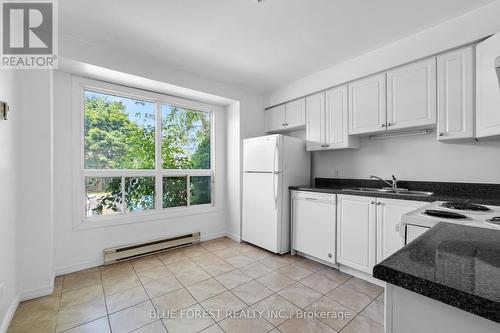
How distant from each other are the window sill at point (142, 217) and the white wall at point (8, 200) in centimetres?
79

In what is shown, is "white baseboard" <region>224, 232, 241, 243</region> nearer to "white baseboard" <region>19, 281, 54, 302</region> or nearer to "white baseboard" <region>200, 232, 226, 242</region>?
"white baseboard" <region>200, 232, 226, 242</region>

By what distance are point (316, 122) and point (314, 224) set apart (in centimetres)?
138

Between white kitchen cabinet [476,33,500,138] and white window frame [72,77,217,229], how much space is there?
3171 mm

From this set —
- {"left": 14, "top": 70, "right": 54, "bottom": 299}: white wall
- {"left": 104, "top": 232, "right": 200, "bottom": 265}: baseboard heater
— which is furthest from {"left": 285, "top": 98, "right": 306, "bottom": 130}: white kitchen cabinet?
{"left": 14, "top": 70, "right": 54, "bottom": 299}: white wall

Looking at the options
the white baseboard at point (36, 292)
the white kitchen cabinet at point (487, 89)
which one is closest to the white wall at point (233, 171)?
the white baseboard at point (36, 292)

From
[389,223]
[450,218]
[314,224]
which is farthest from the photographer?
[314,224]

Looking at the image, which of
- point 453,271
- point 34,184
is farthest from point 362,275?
point 34,184

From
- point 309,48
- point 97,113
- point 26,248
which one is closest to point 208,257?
point 26,248

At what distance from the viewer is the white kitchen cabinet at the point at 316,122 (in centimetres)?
305

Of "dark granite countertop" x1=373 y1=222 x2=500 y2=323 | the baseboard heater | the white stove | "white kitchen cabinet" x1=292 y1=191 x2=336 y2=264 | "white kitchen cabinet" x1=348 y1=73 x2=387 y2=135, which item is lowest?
the baseboard heater

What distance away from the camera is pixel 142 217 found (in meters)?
3.06

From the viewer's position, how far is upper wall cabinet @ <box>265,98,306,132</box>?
337cm

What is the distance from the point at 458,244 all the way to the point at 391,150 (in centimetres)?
222

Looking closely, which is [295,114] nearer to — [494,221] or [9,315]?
[494,221]
